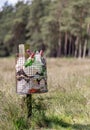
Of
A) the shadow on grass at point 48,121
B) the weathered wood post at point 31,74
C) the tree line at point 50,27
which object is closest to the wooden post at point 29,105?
the shadow on grass at point 48,121

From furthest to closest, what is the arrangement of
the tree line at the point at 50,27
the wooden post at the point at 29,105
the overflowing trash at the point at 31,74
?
the tree line at the point at 50,27, the wooden post at the point at 29,105, the overflowing trash at the point at 31,74

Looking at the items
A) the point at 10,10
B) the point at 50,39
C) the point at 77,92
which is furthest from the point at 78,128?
the point at 10,10

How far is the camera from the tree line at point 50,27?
54344mm

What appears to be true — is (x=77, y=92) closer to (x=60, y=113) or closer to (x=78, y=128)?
(x=60, y=113)

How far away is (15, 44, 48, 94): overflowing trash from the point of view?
5.32 metres

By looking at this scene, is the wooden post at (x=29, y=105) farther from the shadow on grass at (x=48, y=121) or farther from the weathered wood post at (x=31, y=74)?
the weathered wood post at (x=31, y=74)

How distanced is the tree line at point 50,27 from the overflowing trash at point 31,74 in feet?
140

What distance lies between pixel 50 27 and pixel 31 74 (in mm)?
60333

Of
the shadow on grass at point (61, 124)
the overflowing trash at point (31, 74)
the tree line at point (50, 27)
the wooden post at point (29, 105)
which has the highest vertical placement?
the overflowing trash at point (31, 74)

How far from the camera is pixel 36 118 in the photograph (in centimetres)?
554

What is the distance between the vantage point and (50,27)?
6525cm

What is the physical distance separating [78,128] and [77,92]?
7.45 ft

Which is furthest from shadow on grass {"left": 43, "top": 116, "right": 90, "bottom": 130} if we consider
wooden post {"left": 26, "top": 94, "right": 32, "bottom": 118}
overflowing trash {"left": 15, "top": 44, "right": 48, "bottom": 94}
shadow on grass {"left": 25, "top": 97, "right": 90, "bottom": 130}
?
overflowing trash {"left": 15, "top": 44, "right": 48, "bottom": 94}

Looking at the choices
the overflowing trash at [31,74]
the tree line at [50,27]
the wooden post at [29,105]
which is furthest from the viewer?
the tree line at [50,27]
